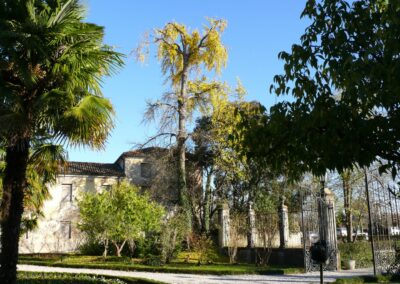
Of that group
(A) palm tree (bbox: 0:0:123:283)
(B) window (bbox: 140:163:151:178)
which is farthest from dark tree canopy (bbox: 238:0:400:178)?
(B) window (bbox: 140:163:151:178)

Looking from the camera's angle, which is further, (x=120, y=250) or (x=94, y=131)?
(x=120, y=250)

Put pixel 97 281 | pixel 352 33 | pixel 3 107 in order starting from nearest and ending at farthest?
pixel 352 33
pixel 3 107
pixel 97 281

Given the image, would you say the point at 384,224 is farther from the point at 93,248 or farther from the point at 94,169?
the point at 94,169

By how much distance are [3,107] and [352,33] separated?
21.3 feet

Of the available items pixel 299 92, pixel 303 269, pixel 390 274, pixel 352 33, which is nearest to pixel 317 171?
pixel 299 92

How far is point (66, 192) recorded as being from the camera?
128ft

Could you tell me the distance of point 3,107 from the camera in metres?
9.63

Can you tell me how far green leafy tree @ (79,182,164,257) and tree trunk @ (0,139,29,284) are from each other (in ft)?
55.5

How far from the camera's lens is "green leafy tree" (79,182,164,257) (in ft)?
86.5

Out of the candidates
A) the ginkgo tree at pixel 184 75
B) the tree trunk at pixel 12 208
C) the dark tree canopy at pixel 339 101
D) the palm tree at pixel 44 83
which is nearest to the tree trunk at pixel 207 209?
the ginkgo tree at pixel 184 75

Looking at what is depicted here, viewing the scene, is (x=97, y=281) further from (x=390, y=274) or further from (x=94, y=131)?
(x=390, y=274)

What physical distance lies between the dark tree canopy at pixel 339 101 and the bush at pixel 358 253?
55.7 ft

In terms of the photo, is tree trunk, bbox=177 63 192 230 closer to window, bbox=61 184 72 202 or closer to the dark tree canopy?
window, bbox=61 184 72 202

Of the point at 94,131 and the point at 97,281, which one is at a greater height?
the point at 94,131
